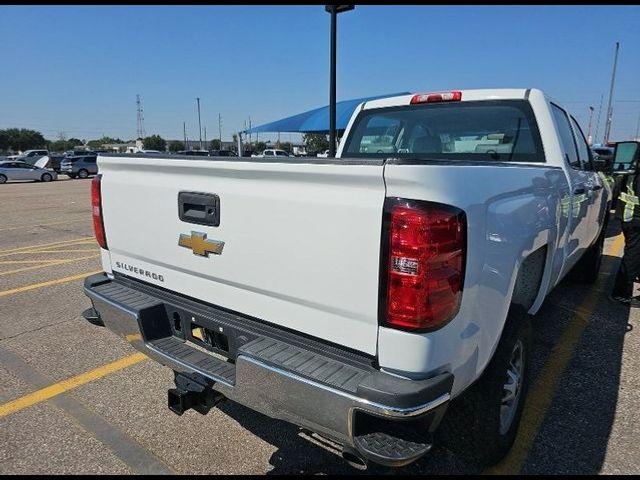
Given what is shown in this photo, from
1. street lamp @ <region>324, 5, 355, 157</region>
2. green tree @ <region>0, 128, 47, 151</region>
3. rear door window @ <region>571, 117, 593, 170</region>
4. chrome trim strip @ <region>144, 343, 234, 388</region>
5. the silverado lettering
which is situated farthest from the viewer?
green tree @ <region>0, 128, 47, 151</region>

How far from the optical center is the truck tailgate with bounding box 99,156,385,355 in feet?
5.86

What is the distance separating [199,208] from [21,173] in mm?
32486

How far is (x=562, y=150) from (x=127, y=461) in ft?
11.7

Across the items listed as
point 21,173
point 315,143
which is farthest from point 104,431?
point 315,143

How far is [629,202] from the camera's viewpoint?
4.76 meters

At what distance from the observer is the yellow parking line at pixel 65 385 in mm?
2994

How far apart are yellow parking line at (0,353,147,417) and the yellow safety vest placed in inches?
194

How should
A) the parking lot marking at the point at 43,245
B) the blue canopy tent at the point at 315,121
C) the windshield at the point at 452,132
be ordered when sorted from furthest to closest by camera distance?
the blue canopy tent at the point at 315,121
the parking lot marking at the point at 43,245
the windshield at the point at 452,132

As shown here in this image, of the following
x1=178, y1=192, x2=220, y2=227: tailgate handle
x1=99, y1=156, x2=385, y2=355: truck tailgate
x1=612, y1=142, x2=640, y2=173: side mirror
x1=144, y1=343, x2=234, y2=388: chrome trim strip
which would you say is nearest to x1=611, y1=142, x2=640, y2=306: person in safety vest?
x1=612, y1=142, x2=640, y2=173: side mirror

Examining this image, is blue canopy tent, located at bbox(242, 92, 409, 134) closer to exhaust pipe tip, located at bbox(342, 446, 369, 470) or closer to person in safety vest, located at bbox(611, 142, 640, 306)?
person in safety vest, located at bbox(611, 142, 640, 306)

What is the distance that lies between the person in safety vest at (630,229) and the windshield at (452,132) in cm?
202

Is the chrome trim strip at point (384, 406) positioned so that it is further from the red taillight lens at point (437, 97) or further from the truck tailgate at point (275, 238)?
the red taillight lens at point (437, 97)

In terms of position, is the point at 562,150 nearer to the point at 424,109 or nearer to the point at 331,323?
the point at 424,109

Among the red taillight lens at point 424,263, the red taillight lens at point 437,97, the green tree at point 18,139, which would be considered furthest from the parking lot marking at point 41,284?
the green tree at point 18,139
